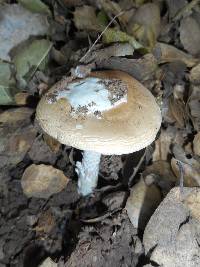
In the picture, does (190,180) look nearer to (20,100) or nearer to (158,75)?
(158,75)

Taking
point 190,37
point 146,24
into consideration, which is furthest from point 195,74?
point 146,24

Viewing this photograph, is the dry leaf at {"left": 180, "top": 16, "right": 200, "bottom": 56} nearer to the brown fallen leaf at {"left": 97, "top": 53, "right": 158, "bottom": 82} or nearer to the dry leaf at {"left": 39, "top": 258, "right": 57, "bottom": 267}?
the brown fallen leaf at {"left": 97, "top": 53, "right": 158, "bottom": 82}

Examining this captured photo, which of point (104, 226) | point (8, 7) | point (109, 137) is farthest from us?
point (8, 7)

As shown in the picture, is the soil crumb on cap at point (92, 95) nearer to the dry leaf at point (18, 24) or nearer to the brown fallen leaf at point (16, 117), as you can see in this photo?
the brown fallen leaf at point (16, 117)

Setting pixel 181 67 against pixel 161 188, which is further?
pixel 181 67

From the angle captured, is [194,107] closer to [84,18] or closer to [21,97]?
[84,18]

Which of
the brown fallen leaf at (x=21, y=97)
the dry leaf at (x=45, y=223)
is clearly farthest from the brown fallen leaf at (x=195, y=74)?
the dry leaf at (x=45, y=223)

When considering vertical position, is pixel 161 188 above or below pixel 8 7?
below

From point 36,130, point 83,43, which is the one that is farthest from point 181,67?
point 36,130

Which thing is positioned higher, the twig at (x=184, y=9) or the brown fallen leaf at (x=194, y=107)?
the twig at (x=184, y=9)
